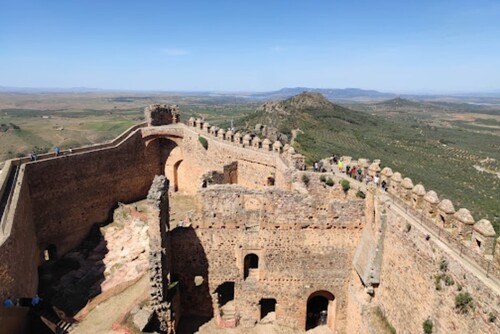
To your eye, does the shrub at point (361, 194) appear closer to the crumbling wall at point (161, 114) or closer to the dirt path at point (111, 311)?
the dirt path at point (111, 311)

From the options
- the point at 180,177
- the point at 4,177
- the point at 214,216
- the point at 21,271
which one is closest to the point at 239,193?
the point at 214,216

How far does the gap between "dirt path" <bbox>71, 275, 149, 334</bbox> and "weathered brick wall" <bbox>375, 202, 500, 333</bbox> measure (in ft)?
30.5

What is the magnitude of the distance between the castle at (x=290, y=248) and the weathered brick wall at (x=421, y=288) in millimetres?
34

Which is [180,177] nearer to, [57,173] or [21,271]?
[57,173]

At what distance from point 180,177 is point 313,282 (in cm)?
1426

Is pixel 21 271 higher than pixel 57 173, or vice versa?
pixel 57 173

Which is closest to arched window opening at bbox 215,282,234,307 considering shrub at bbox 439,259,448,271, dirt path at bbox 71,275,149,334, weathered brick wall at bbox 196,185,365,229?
dirt path at bbox 71,275,149,334

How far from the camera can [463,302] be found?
9.23 m

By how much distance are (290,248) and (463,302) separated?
7194mm

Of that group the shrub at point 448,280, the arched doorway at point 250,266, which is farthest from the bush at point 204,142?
the shrub at point 448,280

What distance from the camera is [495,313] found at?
819 cm

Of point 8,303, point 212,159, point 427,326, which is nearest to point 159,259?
point 8,303

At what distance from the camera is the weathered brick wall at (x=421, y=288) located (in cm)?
882

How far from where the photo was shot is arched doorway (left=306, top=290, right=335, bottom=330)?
641 inches
